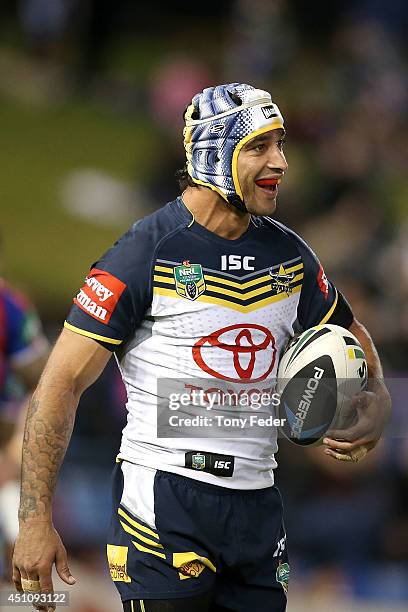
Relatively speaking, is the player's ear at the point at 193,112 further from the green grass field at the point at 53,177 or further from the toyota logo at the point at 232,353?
the green grass field at the point at 53,177

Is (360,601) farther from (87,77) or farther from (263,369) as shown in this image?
(87,77)

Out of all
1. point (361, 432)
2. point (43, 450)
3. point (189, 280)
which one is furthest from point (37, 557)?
point (361, 432)

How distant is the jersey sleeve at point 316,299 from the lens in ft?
15.5

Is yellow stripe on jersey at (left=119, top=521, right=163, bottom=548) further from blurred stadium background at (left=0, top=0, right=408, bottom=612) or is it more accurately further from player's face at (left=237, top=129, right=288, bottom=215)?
blurred stadium background at (left=0, top=0, right=408, bottom=612)

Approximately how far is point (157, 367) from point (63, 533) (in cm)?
473

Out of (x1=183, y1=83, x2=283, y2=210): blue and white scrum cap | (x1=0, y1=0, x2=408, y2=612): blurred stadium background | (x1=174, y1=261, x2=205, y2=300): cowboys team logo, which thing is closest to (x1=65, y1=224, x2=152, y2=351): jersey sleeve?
(x1=174, y1=261, x2=205, y2=300): cowboys team logo

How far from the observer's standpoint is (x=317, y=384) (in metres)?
4.48

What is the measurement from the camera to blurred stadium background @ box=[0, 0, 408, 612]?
8.72 metres

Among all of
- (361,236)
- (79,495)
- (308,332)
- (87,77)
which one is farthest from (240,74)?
(308,332)

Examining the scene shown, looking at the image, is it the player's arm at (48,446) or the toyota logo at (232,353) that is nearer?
the player's arm at (48,446)

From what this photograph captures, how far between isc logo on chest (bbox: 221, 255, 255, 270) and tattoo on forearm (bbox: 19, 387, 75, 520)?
2.41 ft

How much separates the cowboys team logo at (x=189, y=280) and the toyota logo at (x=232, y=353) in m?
0.16

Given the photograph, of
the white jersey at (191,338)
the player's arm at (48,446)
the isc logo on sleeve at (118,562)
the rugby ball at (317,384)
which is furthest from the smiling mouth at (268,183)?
the isc logo on sleeve at (118,562)

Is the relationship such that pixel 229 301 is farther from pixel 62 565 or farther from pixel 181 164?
pixel 181 164
